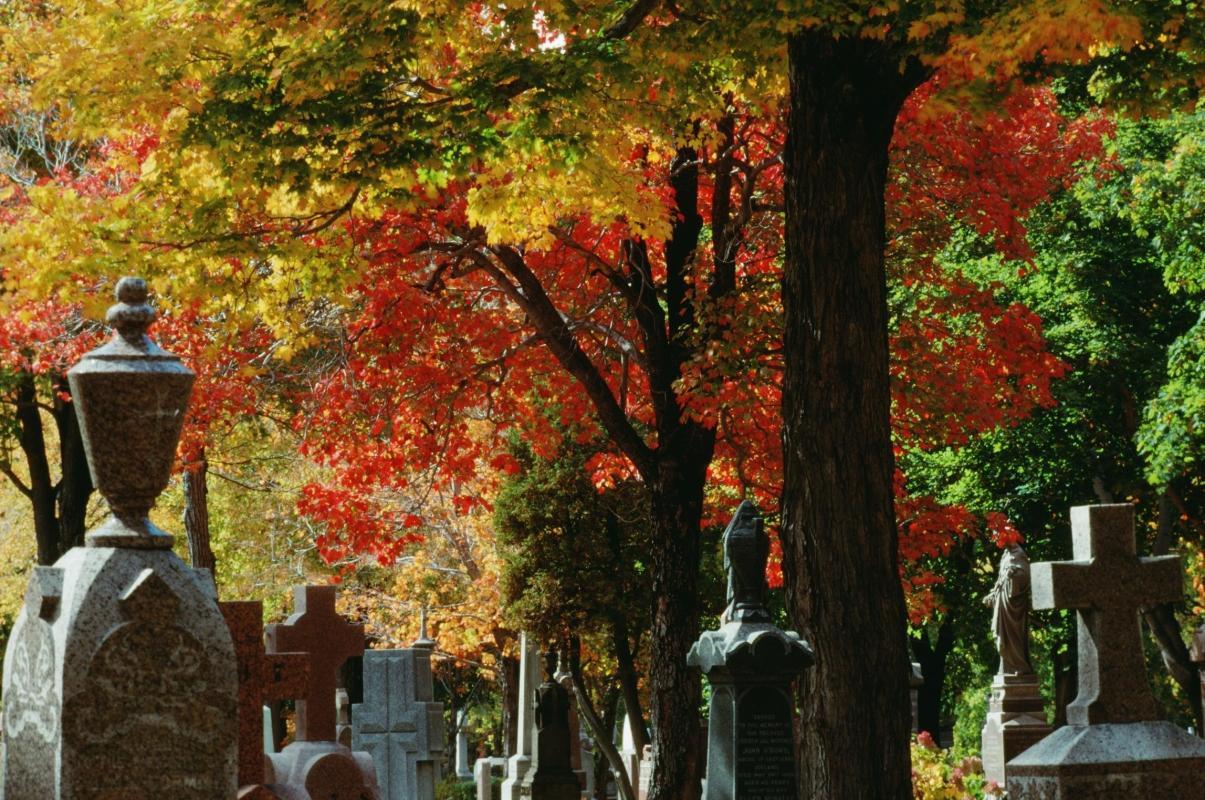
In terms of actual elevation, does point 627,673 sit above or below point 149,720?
below

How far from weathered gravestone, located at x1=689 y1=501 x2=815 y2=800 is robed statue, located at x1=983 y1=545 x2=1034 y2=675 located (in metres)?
12.7

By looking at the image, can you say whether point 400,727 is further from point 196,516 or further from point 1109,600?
point 1109,600

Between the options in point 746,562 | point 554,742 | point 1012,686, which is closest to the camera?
point 746,562

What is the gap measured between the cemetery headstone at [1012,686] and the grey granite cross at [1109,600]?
1176 cm

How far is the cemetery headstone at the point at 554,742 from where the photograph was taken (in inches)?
861

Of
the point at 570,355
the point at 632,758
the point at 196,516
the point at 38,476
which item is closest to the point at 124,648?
the point at 570,355

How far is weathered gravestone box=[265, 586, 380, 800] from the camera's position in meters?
11.7

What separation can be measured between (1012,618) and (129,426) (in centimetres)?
1837

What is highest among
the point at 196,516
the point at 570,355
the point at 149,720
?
the point at 570,355

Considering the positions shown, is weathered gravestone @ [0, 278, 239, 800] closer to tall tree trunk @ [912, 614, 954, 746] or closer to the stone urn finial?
the stone urn finial

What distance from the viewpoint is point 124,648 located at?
631 cm

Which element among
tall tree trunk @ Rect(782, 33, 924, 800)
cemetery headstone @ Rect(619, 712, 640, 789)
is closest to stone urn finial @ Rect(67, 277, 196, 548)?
tall tree trunk @ Rect(782, 33, 924, 800)

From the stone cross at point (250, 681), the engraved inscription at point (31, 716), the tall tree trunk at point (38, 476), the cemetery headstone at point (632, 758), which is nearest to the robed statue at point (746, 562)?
the stone cross at point (250, 681)

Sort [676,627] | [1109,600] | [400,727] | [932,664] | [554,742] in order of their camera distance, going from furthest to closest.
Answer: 1. [932,664]
2. [554,742]
3. [400,727]
4. [676,627]
5. [1109,600]
